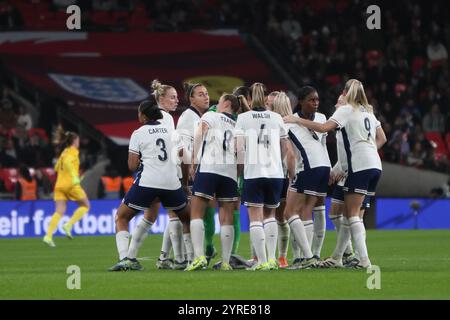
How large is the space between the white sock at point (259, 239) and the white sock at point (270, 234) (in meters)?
0.15

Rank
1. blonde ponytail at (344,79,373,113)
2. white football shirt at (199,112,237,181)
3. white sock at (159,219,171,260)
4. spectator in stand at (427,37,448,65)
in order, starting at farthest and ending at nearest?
spectator in stand at (427,37,448,65) < white sock at (159,219,171,260) < white football shirt at (199,112,237,181) < blonde ponytail at (344,79,373,113)

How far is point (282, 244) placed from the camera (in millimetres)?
16344

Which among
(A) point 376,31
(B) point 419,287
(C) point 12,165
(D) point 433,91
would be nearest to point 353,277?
(B) point 419,287

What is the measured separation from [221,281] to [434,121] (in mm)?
22380

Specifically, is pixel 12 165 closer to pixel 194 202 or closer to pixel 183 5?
pixel 183 5

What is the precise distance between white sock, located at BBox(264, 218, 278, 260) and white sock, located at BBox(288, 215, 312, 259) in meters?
0.29

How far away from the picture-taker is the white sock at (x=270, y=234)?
592 inches

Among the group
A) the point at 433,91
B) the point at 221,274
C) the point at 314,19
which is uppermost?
the point at 314,19

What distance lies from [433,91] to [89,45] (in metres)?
10.4

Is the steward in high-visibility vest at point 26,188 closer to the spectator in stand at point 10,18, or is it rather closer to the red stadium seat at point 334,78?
the spectator in stand at point 10,18

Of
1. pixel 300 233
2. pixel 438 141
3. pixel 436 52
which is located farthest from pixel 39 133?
pixel 300 233

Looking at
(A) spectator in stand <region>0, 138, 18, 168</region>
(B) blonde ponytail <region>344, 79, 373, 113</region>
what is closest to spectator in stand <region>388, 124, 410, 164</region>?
(A) spectator in stand <region>0, 138, 18, 168</region>

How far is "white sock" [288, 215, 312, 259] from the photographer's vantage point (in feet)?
49.9

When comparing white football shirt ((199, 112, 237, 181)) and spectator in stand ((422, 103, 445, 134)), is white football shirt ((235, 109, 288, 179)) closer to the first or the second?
white football shirt ((199, 112, 237, 181))
